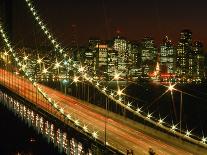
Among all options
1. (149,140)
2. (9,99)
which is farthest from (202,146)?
(9,99)

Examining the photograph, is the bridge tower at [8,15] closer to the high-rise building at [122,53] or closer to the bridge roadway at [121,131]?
the bridge roadway at [121,131]

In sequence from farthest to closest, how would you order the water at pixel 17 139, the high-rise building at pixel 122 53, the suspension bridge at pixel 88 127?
the high-rise building at pixel 122 53, the water at pixel 17 139, the suspension bridge at pixel 88 127

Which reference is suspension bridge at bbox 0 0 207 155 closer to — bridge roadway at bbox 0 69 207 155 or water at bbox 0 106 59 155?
bridge roadway at bbox 0 69 207 155

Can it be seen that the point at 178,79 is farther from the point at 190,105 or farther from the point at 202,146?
the point at 202,146

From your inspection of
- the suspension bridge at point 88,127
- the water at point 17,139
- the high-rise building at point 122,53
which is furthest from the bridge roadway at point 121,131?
the high-rise building at point 122,53

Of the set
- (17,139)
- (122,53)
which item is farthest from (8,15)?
(122,53)

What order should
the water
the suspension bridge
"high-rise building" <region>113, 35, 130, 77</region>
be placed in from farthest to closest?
1. "high-rise building" <region>113, 35, 130, 77</region>
2. the water
3. the suspension bridge

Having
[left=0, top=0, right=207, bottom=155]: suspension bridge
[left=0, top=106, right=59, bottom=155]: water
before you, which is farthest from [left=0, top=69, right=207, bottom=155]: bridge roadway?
[left=0, top=106, right=59, bottom=155]: water

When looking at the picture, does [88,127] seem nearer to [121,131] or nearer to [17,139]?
[121,131]
